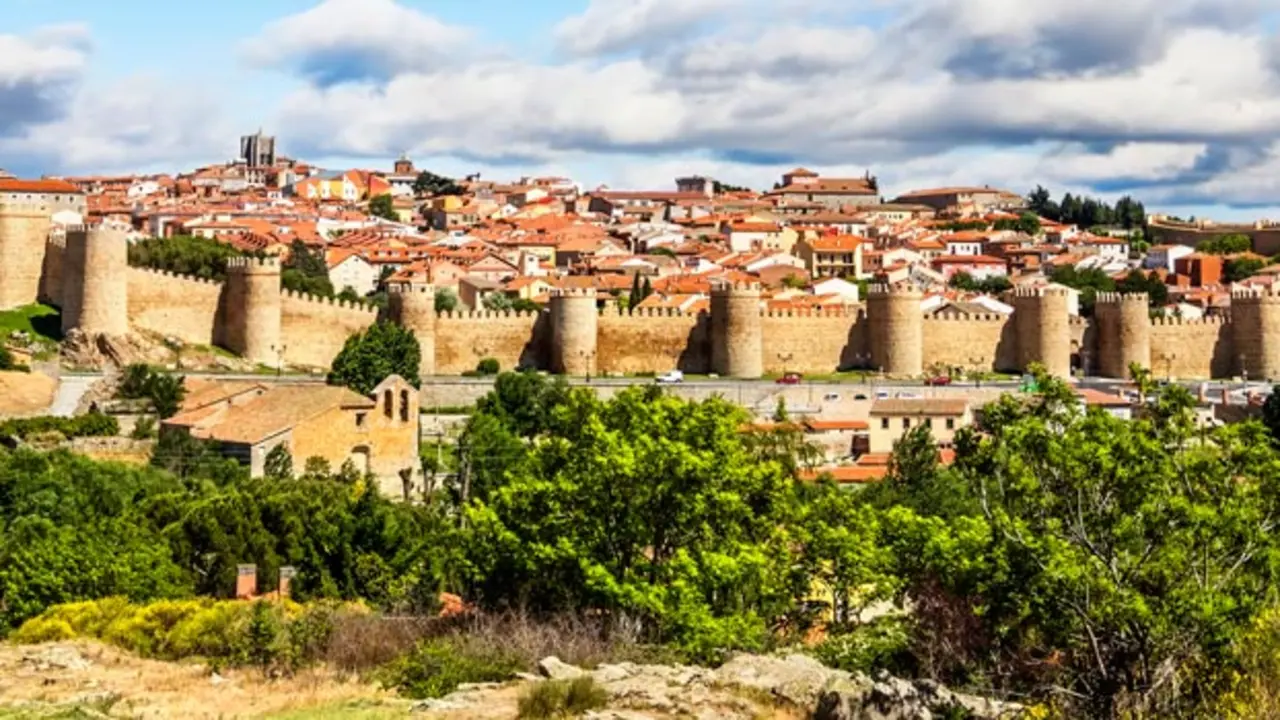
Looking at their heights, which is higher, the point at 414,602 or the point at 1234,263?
the point at 1234,263

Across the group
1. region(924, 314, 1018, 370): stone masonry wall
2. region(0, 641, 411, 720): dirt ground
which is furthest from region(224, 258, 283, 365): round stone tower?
region(0, 641, 411, 720): dirt ground

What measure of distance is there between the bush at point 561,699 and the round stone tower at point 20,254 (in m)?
31.0

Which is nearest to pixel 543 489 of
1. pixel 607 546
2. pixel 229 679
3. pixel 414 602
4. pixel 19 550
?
pixel 607 546

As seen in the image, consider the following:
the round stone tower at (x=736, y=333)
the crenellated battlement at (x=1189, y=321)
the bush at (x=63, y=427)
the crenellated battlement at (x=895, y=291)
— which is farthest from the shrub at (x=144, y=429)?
the crenellated battlement at (x=1189, y=321)

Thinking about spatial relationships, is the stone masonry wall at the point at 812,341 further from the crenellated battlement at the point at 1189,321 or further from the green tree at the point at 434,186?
the green tree at the point at 434,186

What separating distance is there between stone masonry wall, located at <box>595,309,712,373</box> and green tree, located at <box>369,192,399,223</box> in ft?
152

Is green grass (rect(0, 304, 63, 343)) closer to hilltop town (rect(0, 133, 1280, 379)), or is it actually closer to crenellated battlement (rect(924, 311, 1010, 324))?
hilltop town (rect(0, 133, 1280, 379))

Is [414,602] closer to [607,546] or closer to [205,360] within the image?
[607,546]

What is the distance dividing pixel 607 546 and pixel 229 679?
377 centimetres

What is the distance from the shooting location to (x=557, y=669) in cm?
1211

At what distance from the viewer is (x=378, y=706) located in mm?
11578

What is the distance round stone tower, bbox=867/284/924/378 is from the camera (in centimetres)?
4466

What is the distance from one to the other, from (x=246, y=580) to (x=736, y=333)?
25668 mm

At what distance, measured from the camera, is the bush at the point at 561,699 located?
35.6 ft
